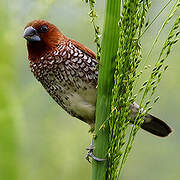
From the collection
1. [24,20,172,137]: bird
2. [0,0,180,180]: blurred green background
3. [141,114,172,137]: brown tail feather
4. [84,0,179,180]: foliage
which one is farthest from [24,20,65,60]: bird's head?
[84,0,179,180]: foliage

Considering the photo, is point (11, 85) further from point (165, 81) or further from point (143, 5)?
point (165, 81)

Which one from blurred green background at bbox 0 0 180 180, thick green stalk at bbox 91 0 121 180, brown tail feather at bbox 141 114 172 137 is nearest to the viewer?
thick green stalk at bbox 91 0 121 180

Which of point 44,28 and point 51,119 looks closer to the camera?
point 44,28

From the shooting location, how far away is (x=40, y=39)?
209 cm

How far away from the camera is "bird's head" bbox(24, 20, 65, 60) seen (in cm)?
205

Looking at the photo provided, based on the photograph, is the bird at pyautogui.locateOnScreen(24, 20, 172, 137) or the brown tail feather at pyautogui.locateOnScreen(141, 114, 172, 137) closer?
the bird at pyautogui.locateOnScreen(24, 20, 172, 137)

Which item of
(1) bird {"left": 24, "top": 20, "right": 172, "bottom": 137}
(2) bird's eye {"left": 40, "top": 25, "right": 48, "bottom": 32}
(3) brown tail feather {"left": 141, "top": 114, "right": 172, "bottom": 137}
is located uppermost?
(2) bird's eye {"left": 40, "top": 25, "right": 48, "bottom": 32}

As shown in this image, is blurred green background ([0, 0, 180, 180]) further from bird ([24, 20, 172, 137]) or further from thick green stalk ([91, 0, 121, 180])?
thick green stalk ([91, 0, 121, 180])

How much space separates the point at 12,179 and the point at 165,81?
5.27ft

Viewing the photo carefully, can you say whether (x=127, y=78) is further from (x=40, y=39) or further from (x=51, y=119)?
(x=51, y=119)

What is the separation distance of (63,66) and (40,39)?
0.21 m

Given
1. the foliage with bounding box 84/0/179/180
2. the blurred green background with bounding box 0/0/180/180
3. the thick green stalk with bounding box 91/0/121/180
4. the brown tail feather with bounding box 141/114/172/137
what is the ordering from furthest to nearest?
the brown tail feather with bounding box 141/114/172/137
the blurred green background with bounding box 0/0/180/180
the thick green stalk with bounding box 91/0/121/180
the foliage with bounding box 84/0/179/180

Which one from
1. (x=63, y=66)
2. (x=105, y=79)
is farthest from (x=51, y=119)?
(x=105, y=79)

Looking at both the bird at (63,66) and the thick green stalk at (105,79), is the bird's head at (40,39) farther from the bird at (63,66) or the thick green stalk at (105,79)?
the thick green stalk at (105,79)
